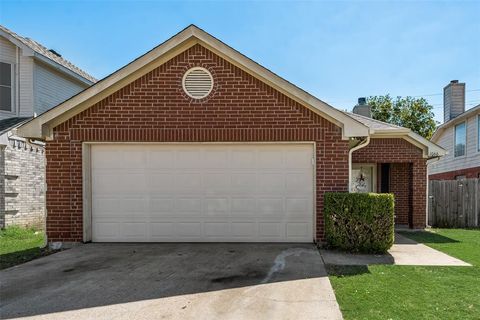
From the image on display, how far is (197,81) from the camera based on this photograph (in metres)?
8.64

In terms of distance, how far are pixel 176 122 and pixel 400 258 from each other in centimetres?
555

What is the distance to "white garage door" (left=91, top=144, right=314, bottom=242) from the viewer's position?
863 cm

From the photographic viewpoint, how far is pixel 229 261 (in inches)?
269

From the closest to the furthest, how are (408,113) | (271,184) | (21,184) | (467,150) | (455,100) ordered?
(271,184) < (21,184) < (467,150) < (455,100) < (408,113)

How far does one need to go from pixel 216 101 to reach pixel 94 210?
12.7ft

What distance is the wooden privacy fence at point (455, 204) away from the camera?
1362cm

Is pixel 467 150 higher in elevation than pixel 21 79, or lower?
lower

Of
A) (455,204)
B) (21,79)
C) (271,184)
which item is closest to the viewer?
(271,184)

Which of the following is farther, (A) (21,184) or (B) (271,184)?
(A) (21,184)

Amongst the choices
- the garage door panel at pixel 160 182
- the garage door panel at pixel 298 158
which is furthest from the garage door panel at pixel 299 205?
the garage door panel at pixel 160 182

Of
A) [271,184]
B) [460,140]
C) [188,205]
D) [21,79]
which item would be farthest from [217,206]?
[460,140]

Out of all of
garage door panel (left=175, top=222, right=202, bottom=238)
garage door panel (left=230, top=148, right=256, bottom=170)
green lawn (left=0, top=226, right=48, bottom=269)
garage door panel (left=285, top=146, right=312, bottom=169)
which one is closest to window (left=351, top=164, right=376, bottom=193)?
garage door panel (left=285, top=146, right=312, bottom=169)

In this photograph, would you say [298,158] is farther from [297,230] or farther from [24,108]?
[24,108]

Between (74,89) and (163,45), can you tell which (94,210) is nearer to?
(163,45)
